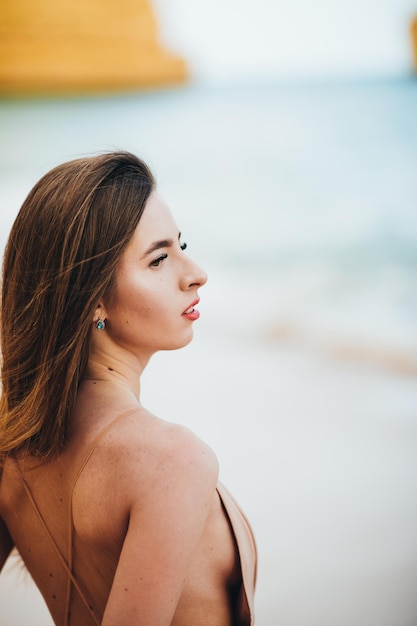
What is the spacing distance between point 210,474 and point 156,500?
9 centimetres

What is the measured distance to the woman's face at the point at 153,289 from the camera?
119 centimetres

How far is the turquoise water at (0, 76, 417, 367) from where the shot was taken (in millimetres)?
6039

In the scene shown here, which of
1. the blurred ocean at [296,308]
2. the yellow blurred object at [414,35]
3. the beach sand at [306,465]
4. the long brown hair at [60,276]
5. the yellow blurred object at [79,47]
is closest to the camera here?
the long brown hair at [60,276]

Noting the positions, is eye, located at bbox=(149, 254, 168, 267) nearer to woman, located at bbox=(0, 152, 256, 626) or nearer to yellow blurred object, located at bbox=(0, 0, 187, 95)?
woman, located at bbox=(0, 152, 256, 626)

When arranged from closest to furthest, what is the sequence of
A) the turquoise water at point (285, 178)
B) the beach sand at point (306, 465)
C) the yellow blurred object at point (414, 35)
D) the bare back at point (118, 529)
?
the bare back at point (118, 529) < the beach sand at point (306, 465) < the yellow blurred object at point (414, 35) < the turquoise water at point (285, 178)

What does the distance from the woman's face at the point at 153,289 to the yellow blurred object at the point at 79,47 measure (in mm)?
3333

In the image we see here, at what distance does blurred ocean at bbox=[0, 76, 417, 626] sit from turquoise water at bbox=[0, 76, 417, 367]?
0.03 metres

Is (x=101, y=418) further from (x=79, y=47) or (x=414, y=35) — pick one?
(x=414, y=35)

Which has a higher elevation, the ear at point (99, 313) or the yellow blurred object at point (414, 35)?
the yellow blurred object at point (414, 35)

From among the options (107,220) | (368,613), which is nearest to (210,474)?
(107,220)

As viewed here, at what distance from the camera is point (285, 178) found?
8.67 metres

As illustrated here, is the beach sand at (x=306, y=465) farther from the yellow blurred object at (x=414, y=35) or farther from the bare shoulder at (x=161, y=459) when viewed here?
the yellow blurred object at (x=414, y=35)

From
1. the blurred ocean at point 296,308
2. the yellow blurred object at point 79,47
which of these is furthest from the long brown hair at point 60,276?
the yellow blurred object at point 79,47

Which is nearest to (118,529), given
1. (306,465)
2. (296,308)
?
(306,465)
